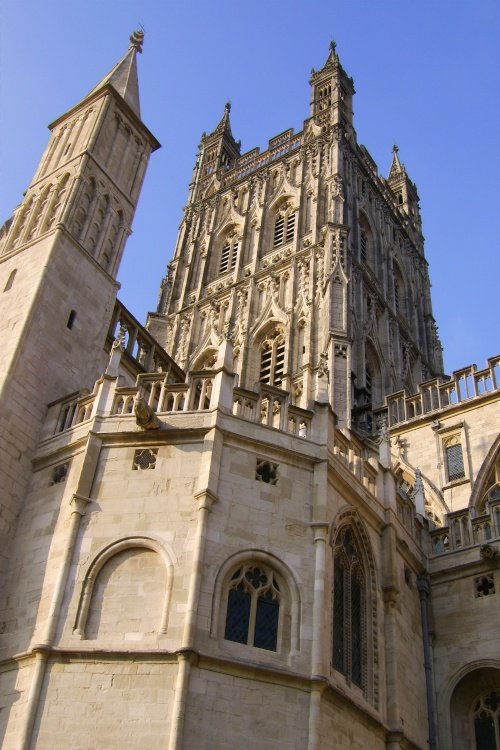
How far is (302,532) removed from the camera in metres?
14.1

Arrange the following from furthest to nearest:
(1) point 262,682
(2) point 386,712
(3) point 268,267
→ 1. (3) point 268,267
2. (2) point 386,712
3. (1) point 262,682

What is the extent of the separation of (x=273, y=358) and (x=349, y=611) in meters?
22.7

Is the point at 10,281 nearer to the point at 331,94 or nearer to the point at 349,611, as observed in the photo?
the point at 349,611

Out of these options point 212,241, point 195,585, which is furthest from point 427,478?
point 212,241

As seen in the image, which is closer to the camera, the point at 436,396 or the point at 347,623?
the point at 347,623

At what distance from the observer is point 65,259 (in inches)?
726

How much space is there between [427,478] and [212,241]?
24.5 metres

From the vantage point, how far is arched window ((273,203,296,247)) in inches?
1693

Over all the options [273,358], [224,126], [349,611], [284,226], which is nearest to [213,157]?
[224,126]

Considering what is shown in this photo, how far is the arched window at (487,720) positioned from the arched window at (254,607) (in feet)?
18.9

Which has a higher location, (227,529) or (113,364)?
(113,364)

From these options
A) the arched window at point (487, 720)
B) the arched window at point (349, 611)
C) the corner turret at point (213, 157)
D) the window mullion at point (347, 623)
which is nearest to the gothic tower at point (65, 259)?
the arched window at point (349, 611)

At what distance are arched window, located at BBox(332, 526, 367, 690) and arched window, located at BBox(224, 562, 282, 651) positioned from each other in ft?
4.48

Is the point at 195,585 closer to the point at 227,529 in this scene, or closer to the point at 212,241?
the point at 227,529
